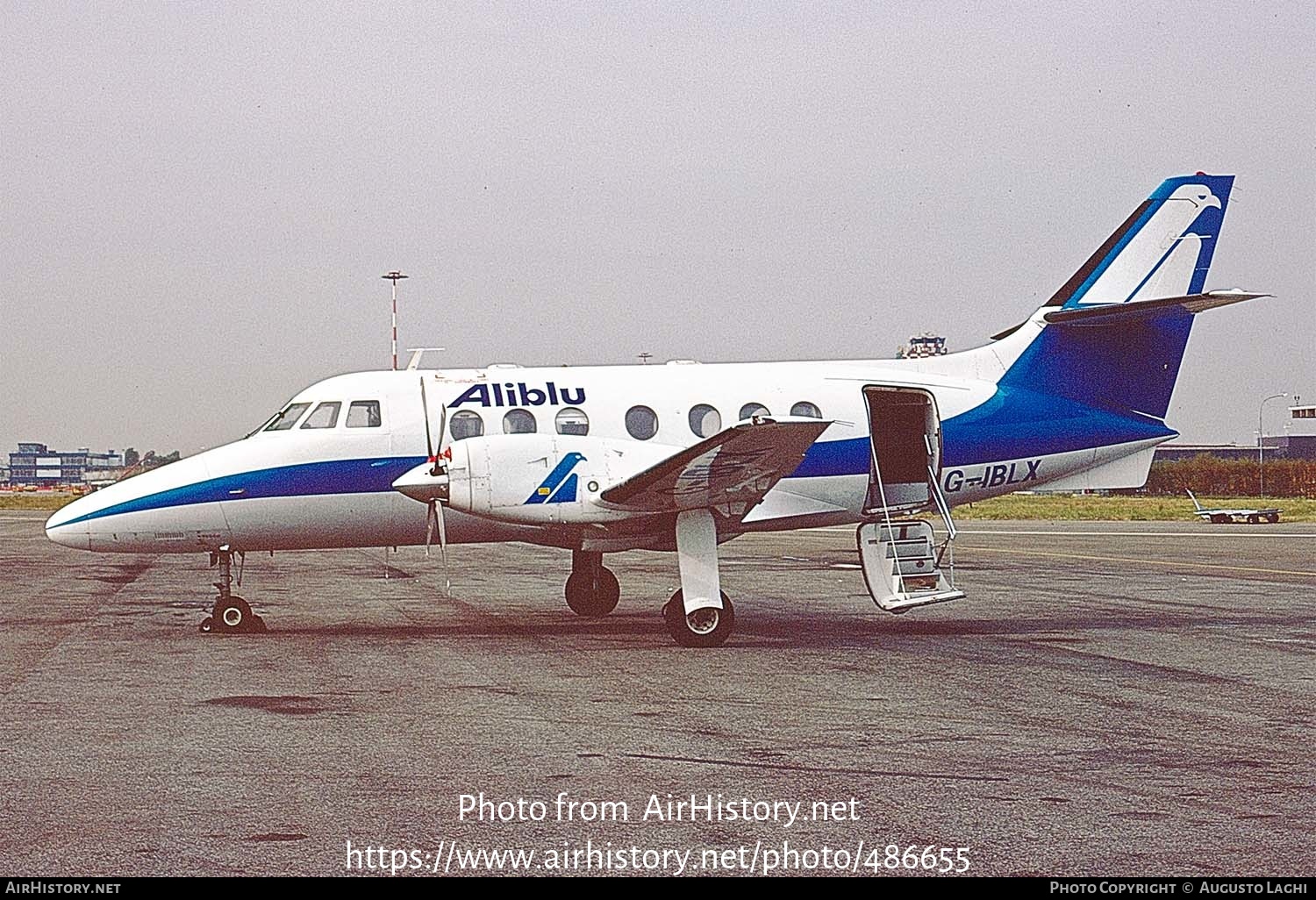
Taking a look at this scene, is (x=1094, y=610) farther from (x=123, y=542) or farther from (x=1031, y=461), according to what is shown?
(x=123, y=542)

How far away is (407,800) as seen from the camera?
7.78 metres

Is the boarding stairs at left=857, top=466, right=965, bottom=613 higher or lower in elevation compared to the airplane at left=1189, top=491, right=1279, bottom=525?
higher

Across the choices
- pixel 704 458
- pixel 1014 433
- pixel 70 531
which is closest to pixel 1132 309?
pixel 1014 433

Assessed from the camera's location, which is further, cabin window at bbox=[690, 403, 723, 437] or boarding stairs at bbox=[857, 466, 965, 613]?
cabin window at bbox=[690, 403, 723, 437]

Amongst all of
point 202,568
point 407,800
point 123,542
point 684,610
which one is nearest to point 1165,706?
point 684,610

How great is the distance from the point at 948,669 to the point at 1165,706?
250 cm

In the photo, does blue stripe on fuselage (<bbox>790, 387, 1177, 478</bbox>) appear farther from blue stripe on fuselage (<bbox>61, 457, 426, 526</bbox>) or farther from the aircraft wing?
blue stripe on fuselage (<bbox>61, 457, 426, 526</bbox>)

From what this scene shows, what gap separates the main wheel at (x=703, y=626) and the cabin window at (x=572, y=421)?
109 inches

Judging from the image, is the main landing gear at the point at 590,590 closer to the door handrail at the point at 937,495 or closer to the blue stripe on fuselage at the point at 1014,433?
the blue stripe on fuselage at the point at 1014,433

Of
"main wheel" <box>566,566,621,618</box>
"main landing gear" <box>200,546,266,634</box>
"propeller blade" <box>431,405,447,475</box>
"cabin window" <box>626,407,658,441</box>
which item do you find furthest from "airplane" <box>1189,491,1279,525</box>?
"main landing gear" <box>200,546,266,634</box>

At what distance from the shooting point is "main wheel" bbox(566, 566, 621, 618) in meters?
18.4

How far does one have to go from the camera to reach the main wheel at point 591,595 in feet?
60.4

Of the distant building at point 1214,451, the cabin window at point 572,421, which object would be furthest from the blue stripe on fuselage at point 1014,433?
the distant building at point 1214,451

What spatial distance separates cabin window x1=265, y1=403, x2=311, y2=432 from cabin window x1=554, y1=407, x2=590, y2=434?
3.07 m
